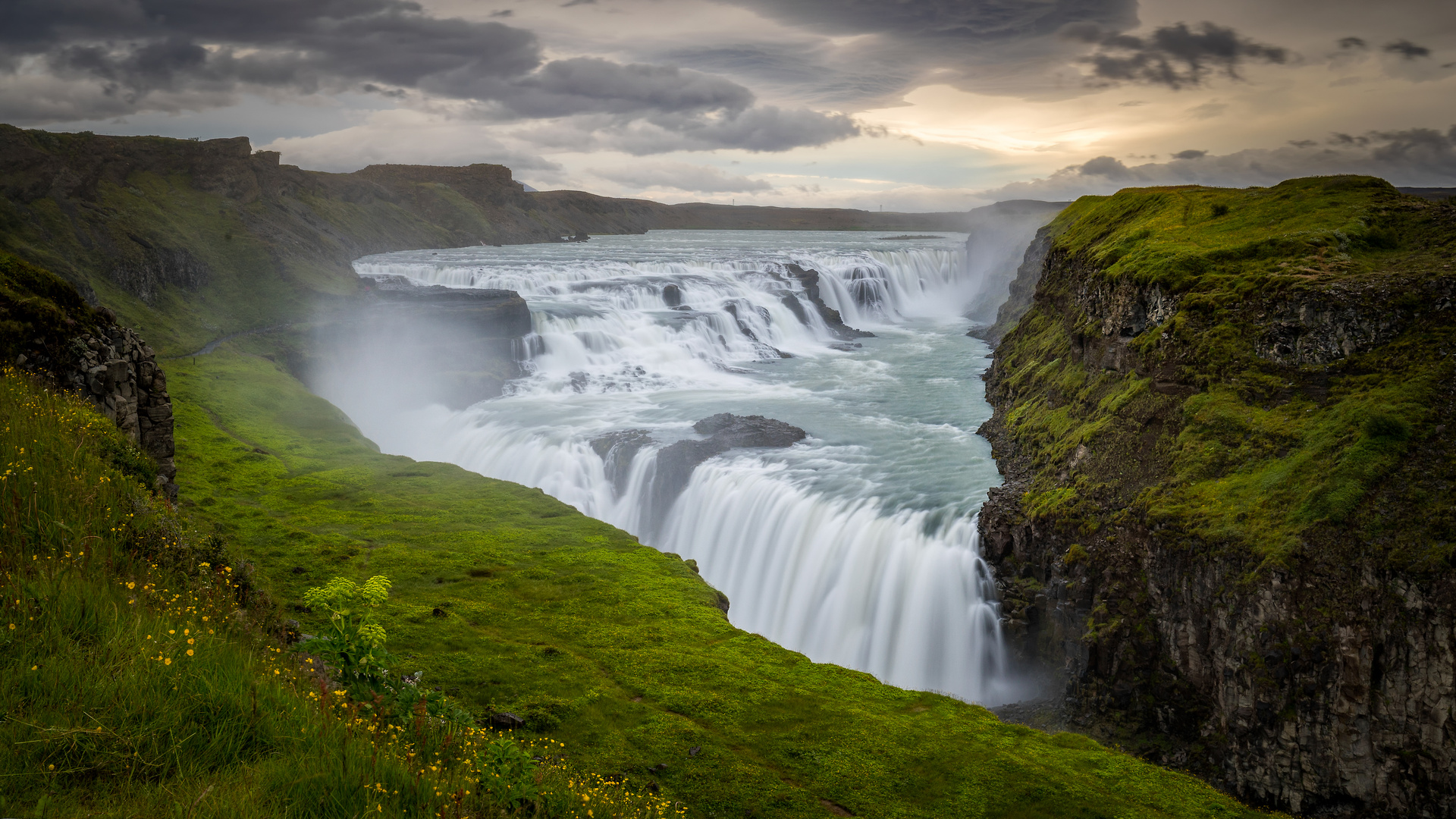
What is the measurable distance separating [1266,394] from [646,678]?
15368 millimetres

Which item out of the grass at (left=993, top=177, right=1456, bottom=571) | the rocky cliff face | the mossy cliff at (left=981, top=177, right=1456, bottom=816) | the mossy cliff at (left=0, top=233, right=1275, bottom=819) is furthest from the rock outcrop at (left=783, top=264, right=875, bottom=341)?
the rocky cliff face

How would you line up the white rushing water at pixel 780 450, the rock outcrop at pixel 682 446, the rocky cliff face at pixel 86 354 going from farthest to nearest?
the rock outcrop at pixel 682 446
the white rushing water at pixel 780 450
the rocky cliff face at pixel 86 354

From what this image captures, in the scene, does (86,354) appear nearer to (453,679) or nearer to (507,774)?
(453,679)

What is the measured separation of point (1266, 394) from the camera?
1820 cm

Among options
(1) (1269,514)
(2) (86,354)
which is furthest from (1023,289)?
(2) (86,354)

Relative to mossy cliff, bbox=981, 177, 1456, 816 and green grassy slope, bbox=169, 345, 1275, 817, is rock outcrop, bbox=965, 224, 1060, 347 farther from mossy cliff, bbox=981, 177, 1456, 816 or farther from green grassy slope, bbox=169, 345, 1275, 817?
green grassy slope, bbox=169, 345, 1275, 817

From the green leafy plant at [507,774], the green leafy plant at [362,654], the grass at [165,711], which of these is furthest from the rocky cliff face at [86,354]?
the green leafy plant at [507,774]

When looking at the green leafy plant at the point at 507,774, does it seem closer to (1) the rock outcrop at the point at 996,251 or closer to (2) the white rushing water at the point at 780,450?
(2) the white rushing water at the point at 780,450

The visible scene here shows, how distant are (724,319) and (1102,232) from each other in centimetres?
2971

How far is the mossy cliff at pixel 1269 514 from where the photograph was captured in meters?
13.2

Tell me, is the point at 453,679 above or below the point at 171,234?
below

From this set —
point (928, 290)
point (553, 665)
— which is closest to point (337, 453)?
point (553, 665)

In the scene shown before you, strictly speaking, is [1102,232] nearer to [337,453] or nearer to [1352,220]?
[1352,220]

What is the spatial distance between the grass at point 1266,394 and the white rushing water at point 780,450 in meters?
3.63
